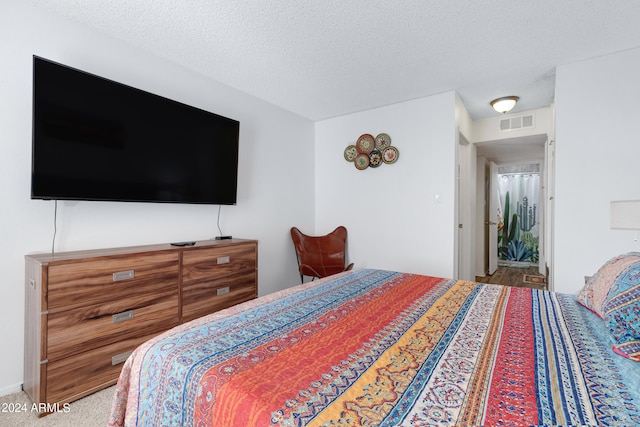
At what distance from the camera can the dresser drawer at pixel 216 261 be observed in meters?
2.31

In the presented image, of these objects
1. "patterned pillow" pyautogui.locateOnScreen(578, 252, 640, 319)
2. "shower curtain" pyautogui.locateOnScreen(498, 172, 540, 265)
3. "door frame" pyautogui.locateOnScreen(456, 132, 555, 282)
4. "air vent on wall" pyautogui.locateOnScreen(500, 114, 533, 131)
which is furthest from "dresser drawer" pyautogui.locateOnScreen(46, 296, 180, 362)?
"shower curtain" pyautogui.locateOnScreen(498, 172, 540, 265)

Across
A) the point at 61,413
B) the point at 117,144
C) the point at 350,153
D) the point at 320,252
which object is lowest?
the point at 61,413

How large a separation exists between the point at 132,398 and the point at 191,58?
258 centimetres

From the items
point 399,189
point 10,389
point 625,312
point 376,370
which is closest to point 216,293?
point 10,389

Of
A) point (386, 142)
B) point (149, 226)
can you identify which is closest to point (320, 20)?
point (386, 142)

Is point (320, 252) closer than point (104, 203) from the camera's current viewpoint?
No

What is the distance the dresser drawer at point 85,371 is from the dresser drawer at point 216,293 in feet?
1.33

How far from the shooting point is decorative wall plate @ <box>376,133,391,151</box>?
367cm

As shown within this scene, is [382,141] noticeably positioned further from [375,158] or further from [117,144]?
[117,144]

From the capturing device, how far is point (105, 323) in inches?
73.4

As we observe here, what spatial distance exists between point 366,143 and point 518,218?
5.00m

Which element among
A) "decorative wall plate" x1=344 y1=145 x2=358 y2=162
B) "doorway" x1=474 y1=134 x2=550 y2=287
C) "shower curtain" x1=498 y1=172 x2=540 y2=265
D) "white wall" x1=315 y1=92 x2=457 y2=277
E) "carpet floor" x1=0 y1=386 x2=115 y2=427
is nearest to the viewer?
"carpet floor" x1=0 y1=386 x2=115 y2=427

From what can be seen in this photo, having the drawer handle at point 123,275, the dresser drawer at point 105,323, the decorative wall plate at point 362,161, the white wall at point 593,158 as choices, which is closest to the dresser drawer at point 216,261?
the dresser drawer at point 105,323

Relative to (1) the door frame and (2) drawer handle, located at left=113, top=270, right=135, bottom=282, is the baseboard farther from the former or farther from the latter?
(1) the door frame
